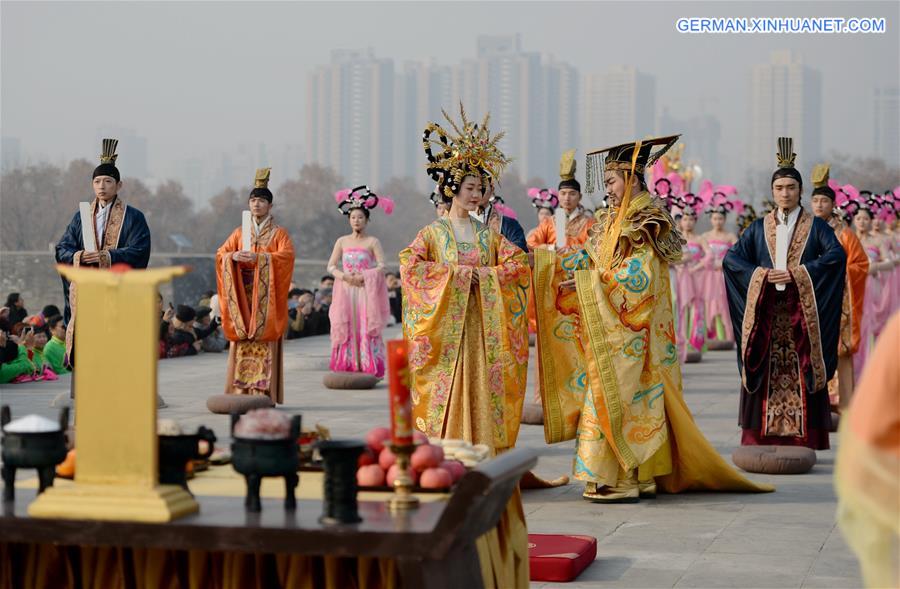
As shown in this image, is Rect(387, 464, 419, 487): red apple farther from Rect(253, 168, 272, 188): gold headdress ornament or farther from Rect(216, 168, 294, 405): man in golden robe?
Rect(253, 168, 272, 188): gold headdress ornament

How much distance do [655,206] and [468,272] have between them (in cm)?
99

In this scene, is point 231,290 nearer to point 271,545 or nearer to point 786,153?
point 786,153

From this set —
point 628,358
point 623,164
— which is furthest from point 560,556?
point 623,164

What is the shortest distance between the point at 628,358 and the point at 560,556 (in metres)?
1.72

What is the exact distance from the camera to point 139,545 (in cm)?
339

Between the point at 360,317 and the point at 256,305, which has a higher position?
the point at 256,305

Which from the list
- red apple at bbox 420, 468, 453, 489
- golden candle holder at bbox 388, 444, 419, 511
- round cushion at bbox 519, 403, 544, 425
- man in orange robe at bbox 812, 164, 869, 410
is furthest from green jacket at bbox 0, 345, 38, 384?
golden candle holder at bbox 388, 444, 419, 511

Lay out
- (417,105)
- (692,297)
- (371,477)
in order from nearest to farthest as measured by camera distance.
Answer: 1. (371,477)
2. (692,297)
3. (417,105)

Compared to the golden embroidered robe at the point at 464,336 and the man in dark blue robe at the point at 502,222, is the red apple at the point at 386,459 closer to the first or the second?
the golden embroidered robe at the point at 464,336

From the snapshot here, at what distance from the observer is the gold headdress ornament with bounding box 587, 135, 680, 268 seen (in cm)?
689

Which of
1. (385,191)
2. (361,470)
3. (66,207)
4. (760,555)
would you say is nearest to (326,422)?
(760,555)

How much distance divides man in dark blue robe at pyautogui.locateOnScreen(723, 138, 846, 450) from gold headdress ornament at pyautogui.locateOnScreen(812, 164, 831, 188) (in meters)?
1.56

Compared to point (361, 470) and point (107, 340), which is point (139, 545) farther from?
point (361, 470)

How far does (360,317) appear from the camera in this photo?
13.1 metres
